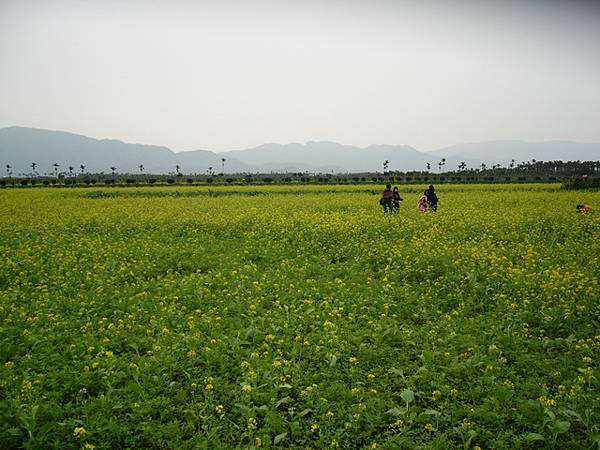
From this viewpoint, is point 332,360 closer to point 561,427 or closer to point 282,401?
point 282,401

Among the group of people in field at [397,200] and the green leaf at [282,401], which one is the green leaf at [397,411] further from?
the group of people in field at [397,200]

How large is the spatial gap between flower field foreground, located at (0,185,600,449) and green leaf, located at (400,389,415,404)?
2 centimetres

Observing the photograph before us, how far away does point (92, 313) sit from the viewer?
30.6 feet

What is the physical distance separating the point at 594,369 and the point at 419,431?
347 centimetres

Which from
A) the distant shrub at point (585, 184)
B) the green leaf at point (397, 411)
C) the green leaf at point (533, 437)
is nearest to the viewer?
the green leaf at point (533, 437)

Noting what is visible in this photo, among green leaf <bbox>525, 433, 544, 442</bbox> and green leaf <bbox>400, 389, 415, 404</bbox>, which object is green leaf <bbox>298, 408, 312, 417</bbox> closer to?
green leaf <bbox>400, 389, 415, 404</bbox>

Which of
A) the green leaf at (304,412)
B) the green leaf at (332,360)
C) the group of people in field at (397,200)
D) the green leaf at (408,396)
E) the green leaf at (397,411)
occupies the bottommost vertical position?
the green leaf at (304,412)

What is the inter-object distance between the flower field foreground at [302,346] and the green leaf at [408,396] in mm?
20

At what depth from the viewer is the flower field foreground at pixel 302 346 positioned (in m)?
5.55

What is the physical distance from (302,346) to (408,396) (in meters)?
2.38

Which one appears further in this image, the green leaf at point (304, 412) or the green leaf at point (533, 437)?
the green leaf at point (304, 412)

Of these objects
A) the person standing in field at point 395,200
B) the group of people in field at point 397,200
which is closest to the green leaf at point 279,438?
the group of people in field at point 397,200

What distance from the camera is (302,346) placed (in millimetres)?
7828

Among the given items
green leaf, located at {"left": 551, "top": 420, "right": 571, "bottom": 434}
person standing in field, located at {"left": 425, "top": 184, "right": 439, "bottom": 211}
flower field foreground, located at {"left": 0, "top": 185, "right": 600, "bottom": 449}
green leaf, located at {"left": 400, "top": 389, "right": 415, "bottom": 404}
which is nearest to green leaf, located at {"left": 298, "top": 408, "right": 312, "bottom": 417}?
flower field foreground, located at {"left": 0, "top": 185, "right": 600, "bottom": 449}
